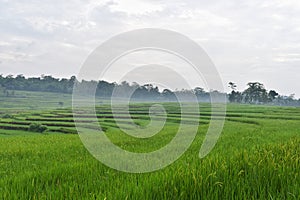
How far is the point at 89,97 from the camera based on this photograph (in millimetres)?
6371

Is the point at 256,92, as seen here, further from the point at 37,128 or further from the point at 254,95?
the point at 37,128

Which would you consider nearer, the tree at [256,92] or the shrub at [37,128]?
the shrub at [37,128]

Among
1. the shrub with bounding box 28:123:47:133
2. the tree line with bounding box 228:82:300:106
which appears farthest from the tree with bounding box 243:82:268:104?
the shrub with bounding box 28:123:47:133

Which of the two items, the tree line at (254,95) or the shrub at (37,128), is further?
the tree line at (254,95)

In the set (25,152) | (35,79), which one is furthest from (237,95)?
(25,152)

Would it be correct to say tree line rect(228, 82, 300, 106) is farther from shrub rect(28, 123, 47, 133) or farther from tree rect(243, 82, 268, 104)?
shrub rect(28, 123, 47, 133)

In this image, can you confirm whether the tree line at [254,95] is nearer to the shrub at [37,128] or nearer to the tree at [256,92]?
the tree at [256,92]

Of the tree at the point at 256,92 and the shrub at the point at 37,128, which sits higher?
the tree at the point at 256,92

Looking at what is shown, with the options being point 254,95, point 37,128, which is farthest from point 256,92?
point 37,128

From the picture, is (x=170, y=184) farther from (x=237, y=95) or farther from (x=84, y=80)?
(x=237, y=95)

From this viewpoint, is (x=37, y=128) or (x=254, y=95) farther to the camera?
(x=254, y=95)

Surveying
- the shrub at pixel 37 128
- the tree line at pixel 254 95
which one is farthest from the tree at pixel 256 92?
the shrub at pixel 37 128

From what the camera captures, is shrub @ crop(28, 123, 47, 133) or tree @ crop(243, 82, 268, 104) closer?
shrub @ crop(28, 123, 47, 133)

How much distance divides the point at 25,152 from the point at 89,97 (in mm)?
4848
